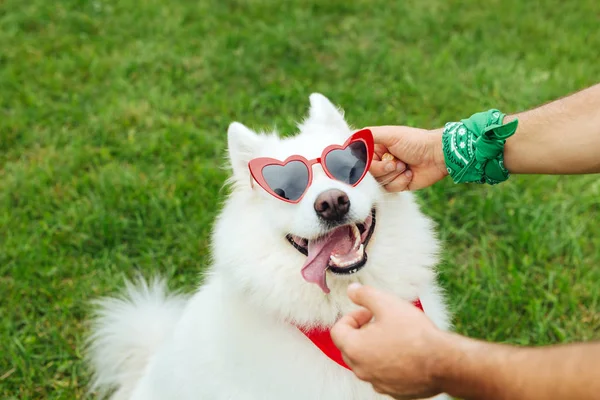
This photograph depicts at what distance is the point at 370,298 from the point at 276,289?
501mm

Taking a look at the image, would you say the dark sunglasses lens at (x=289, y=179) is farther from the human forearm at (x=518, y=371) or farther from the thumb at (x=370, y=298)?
the human forearm at (x=518, y=371)

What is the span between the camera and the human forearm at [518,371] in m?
1.53

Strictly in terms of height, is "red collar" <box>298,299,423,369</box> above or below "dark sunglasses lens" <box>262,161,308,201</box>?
below

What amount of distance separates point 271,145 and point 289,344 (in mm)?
901

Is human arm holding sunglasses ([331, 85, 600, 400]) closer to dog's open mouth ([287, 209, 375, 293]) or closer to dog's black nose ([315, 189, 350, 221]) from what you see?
dog's open mouth ([287, 209, 375, 293])

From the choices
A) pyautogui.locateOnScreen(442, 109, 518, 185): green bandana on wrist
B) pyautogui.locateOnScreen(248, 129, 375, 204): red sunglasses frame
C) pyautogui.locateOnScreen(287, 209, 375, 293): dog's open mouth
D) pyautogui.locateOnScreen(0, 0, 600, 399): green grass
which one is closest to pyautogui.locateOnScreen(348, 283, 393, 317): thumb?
pyautogui.locateOnScreen(287, 209, 375, 293): dog's open mouth

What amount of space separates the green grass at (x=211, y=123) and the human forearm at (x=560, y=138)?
1302 millimetres

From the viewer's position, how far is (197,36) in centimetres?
592

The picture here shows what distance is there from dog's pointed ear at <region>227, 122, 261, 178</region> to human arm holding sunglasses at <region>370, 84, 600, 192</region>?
570mm

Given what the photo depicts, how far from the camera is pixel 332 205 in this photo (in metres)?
2.19

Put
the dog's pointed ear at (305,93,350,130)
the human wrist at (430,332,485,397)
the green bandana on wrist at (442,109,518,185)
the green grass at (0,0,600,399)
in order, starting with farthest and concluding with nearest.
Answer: the green grass at (0,0,600,399), the dog's pointed ear at (305,93,350,130), the green bandana on wrist at (442,109,518,185), the human wrist at (430,332,485,397)

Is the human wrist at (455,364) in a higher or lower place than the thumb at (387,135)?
lower

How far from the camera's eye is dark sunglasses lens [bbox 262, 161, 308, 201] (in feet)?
7.42

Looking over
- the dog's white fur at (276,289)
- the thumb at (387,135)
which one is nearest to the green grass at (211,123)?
the dog's white fur at (276,289)
